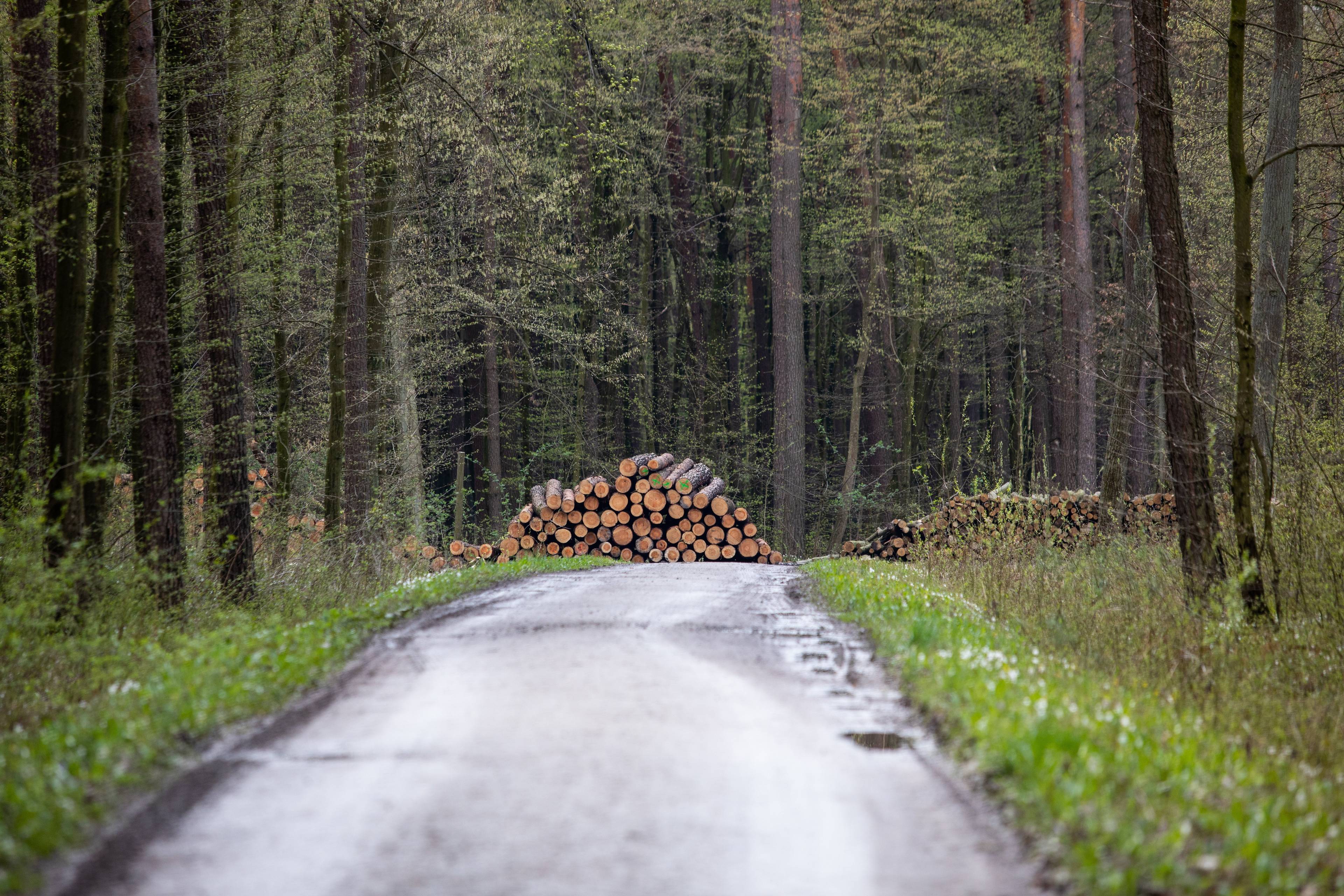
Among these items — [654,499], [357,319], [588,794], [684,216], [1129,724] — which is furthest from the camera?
[684,216]

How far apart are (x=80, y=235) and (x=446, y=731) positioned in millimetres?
6133

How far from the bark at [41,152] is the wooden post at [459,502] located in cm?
1807

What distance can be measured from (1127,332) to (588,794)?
30.1 feet

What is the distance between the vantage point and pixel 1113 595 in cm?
1091

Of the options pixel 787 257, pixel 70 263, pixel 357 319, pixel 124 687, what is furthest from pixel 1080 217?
pixel 124 687

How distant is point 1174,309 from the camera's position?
1030 centimetres

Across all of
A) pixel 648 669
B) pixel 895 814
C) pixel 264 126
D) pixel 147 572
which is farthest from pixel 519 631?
pixel 264 126

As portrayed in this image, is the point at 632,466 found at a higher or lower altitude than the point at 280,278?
lower

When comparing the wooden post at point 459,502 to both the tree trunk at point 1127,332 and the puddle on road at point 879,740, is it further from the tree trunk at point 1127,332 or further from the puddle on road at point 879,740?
the puddle on road at point 879,740

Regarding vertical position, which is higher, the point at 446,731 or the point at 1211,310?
the point at 1211,310

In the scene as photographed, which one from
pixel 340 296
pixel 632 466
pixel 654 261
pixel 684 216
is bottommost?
pixel 632 466

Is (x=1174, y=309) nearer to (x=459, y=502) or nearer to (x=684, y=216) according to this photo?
(x=459, y=502)

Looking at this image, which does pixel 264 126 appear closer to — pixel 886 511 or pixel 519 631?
pixel 519 631

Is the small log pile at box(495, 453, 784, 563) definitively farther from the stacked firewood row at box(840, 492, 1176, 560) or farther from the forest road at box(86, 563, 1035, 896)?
the forest road at box(86, 563, 1035, 896)
